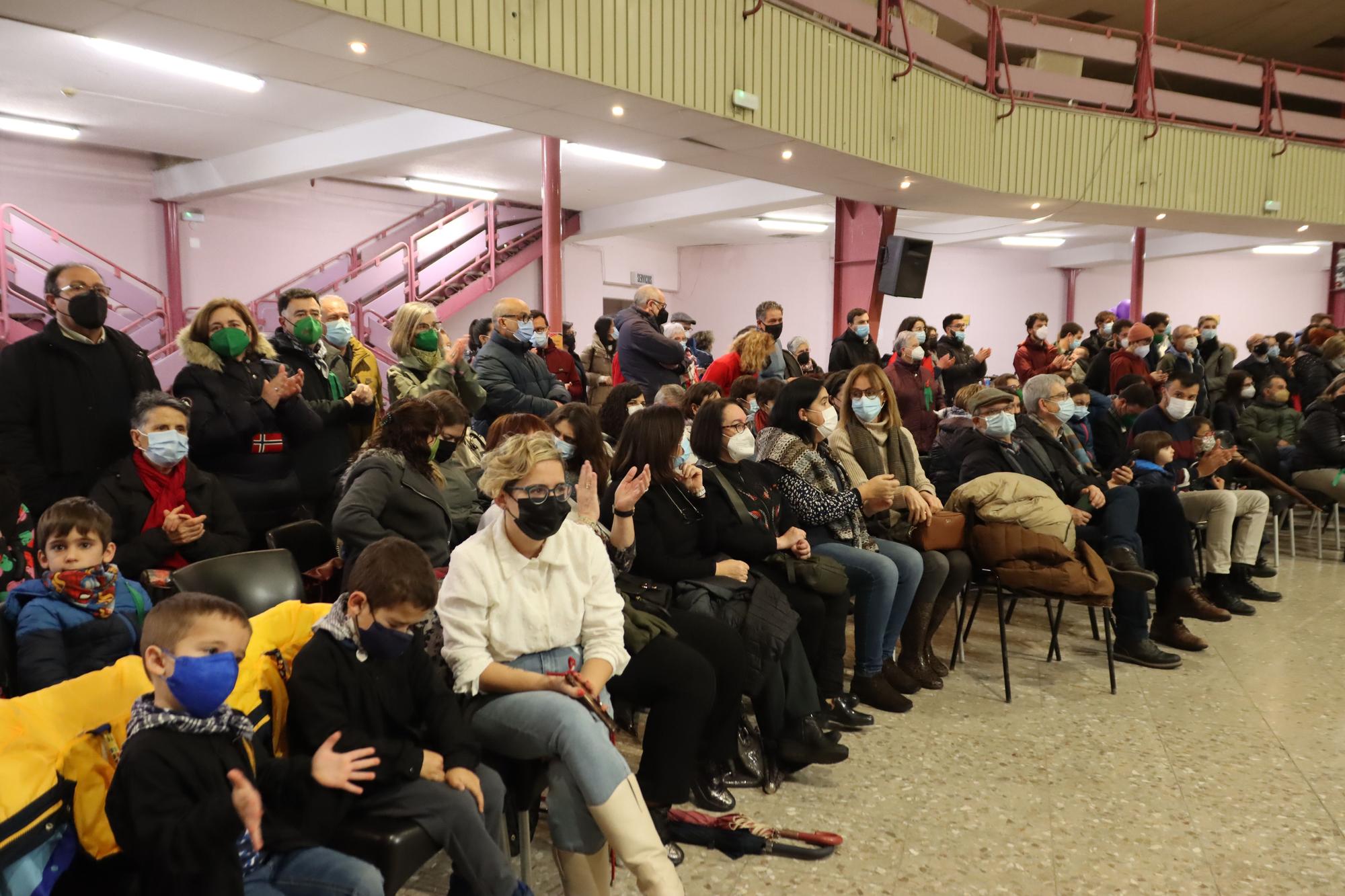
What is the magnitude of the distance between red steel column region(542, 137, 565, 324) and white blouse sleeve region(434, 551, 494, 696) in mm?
5339

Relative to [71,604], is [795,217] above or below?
above

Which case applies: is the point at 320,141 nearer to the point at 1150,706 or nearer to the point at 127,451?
the point at 127,451

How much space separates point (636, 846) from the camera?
214 centimetres

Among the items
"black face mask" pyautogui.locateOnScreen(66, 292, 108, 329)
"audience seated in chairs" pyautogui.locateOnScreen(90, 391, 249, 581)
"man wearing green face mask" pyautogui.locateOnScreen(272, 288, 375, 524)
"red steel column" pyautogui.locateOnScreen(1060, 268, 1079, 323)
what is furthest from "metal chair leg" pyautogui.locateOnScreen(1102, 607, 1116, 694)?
"red steel column" pyautogui.locateOnScreen(1060, 268, 1079, 323)

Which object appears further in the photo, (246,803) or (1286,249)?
(1286,249)

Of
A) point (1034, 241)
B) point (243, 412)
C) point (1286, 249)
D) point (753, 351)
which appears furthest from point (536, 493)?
point (1286, 249)

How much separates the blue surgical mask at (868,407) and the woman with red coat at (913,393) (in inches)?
72.9

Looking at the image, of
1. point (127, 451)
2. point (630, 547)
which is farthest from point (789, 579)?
point (127, 451)

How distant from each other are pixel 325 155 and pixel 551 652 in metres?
7.93

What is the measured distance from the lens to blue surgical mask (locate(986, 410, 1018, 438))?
4609mm

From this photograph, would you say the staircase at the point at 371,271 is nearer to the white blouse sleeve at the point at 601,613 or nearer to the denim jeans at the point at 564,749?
the white blouse sleeve at the point at 601,613

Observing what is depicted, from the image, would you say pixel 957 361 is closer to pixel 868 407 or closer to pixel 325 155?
pixel 868 407

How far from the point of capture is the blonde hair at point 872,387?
14.3 ft

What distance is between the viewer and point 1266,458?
6.89 metres
